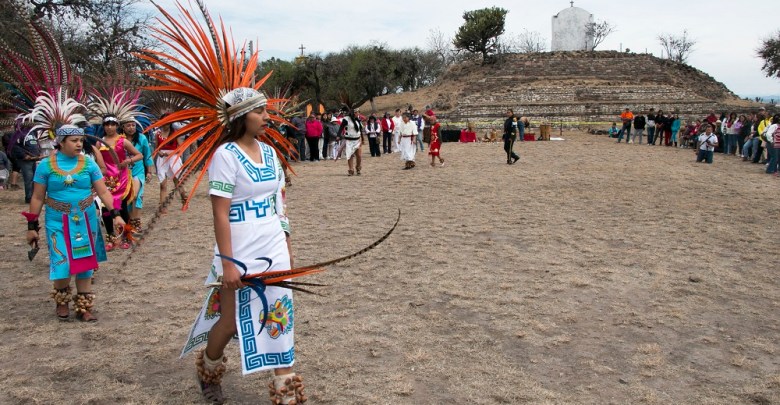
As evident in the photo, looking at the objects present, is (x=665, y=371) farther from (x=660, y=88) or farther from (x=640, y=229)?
(x=660, y=88)

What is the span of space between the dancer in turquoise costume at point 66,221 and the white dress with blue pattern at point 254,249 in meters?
2.45

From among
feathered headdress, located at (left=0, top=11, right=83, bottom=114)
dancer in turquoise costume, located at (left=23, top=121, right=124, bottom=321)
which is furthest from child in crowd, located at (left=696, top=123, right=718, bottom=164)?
dancer in turquoise costume, located at (left=23, top=121, right=124, bottom=321)

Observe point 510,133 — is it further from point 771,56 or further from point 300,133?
point 771,56

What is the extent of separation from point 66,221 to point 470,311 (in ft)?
11.2

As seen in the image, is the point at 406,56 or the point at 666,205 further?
the point at 406,56

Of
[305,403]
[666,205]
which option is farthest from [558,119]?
[305,403]

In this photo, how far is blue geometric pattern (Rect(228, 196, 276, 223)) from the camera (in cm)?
330

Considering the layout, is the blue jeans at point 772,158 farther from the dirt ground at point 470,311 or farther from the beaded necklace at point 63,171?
the beaded necklace at point 63,171

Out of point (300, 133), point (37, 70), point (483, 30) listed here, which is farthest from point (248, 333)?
point (483, 30)

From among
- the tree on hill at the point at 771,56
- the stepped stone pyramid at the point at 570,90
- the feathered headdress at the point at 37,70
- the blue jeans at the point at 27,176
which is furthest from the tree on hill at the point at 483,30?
the feathered headdress at the point at 37,70

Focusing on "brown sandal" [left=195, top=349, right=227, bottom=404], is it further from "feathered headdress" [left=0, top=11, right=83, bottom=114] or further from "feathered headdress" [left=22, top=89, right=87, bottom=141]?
"feathered headdress" [left=0, top=11, right=83, bottom=114]

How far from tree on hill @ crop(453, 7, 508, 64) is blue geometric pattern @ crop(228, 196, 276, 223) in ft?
188

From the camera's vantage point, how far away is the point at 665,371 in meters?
4.08

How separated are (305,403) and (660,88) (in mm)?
47869
